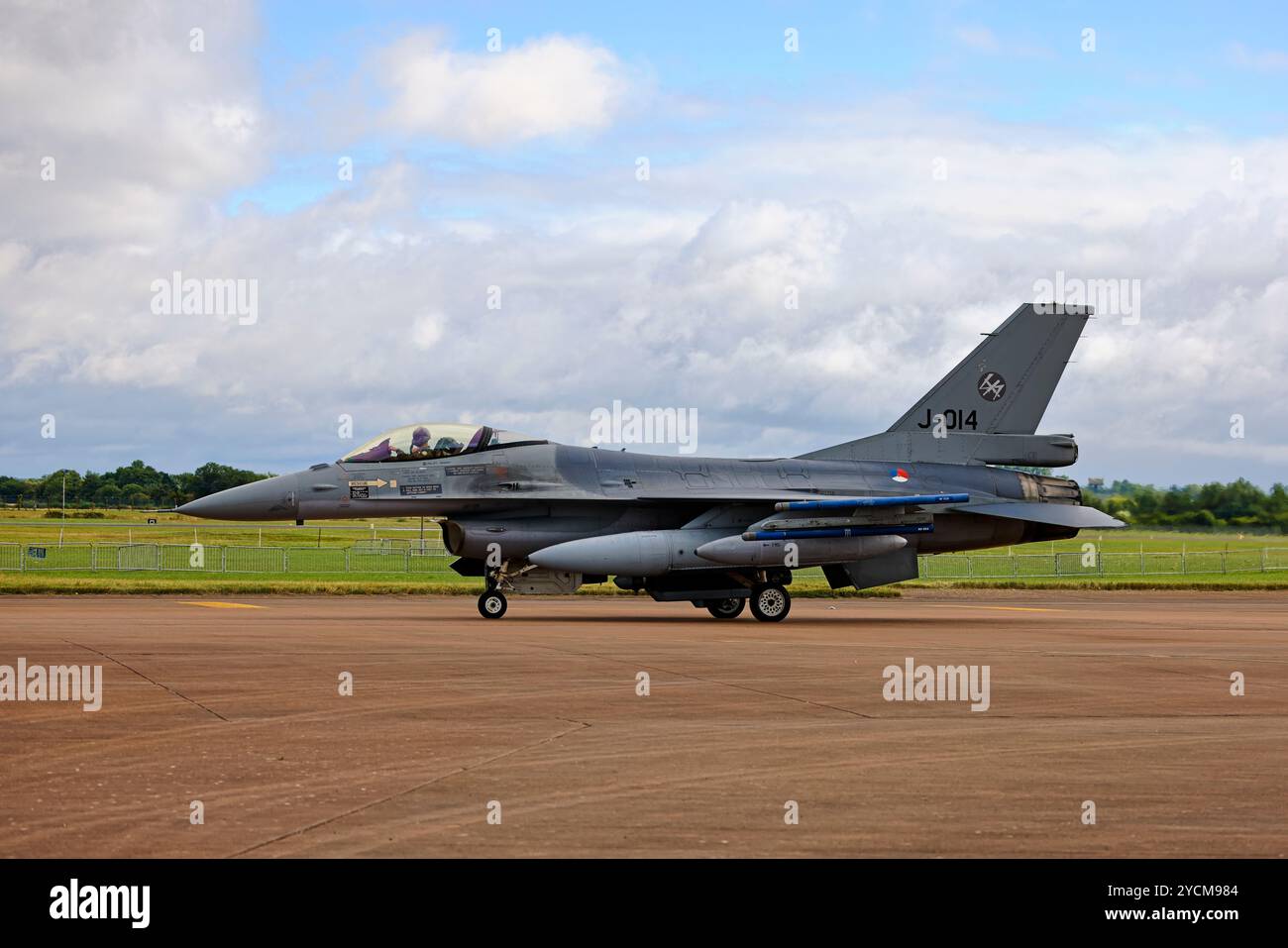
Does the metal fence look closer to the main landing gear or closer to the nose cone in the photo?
the nose cone

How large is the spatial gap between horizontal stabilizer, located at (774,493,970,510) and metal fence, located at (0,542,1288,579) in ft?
68.0

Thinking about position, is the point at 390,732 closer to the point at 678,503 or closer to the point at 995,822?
the point at 995,822

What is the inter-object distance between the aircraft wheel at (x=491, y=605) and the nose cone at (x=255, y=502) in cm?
346

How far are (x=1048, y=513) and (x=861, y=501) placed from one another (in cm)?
412

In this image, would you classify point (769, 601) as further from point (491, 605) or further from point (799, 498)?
point (491, 605)

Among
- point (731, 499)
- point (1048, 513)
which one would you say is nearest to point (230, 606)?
A: point (731, 499)

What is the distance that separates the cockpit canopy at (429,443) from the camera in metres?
23.2

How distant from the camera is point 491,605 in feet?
75.9

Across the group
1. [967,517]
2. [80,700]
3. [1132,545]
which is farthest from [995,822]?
[1132,545]

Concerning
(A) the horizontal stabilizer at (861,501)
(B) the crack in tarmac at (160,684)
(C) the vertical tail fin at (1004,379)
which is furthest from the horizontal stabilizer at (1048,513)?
(B) the crack in tarmac at (160,684)

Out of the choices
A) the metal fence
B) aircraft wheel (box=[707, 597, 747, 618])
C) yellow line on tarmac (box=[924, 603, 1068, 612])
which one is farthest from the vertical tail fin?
the metal fence

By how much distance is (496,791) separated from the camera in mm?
7445

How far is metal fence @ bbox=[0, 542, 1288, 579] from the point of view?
40.3m

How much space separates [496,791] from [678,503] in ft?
56.2
